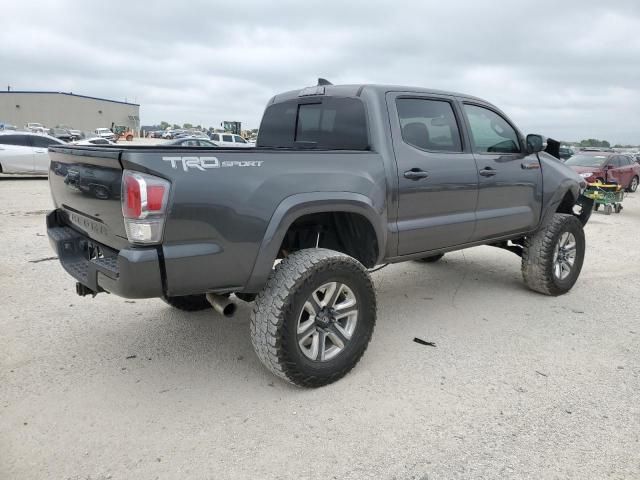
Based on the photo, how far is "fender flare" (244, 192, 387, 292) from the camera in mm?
2787

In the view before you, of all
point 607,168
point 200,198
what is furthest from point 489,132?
point 607,168

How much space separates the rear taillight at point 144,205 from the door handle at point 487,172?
276cm

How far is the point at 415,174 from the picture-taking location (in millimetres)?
3580

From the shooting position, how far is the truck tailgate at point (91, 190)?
2580mm

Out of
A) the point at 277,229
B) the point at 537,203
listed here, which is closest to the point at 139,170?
the point at 277,229

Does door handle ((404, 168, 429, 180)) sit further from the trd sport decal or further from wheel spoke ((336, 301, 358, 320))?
the trd sport decal

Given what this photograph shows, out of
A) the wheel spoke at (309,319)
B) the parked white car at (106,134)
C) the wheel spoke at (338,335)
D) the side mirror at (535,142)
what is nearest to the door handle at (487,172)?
the side mirror at (535,142)

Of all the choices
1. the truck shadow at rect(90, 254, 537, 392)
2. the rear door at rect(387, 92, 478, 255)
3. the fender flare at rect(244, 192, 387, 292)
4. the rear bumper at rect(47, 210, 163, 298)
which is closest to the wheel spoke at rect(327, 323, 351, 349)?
the truck shadow at rect(90, 254, 537, 392)

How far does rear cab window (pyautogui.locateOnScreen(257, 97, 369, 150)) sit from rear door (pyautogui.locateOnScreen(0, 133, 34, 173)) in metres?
13.9

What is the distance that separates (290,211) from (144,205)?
823 mm

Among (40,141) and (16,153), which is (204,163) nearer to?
(16,153)

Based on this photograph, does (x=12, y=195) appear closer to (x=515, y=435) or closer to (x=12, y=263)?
(x=12, y=263)

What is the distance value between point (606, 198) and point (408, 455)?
12.3 m

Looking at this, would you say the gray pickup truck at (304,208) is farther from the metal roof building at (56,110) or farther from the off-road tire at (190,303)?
the metal roof building at (56,110)
